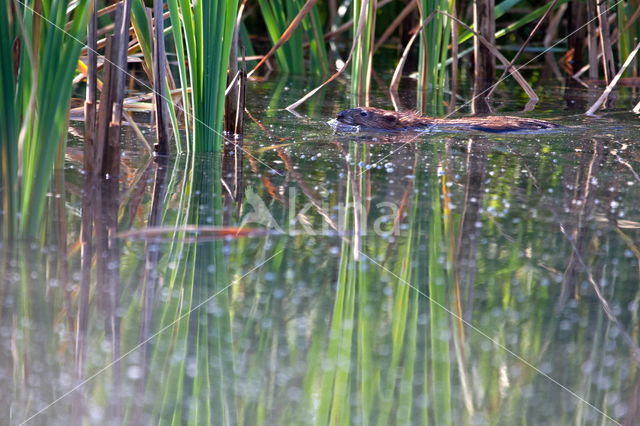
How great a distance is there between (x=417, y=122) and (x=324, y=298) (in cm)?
229

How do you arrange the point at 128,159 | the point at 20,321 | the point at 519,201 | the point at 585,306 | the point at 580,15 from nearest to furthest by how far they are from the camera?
the point at 20,321, the point at 585,306, the point at 519,201, the point at 128,159, the point at 580,15

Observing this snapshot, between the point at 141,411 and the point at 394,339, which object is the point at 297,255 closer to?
the point at 394,339

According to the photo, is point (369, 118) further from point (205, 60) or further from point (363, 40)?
point (205, 60)

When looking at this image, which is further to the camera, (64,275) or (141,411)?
(64,275)

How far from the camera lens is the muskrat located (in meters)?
4.04

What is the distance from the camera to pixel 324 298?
1962mm

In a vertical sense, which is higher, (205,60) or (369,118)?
(205,60)

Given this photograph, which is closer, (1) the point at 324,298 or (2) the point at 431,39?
(1) the point at 324,298

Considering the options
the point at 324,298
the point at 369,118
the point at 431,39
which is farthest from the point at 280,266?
the point at 431,39

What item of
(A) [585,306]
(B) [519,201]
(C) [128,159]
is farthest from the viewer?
(C) [128,159]

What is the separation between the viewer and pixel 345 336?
180cm

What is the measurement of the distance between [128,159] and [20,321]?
1.46 m

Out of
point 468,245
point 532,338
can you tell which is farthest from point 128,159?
point 532,338

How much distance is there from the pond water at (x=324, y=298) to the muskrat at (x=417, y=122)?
882 millimetres
